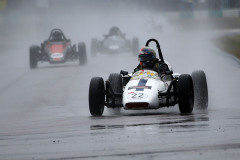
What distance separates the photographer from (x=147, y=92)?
15.3m

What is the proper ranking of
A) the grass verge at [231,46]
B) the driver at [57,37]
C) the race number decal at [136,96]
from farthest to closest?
the grass verge at [231,46] → the driver at [57,37] → the race number decal at [136,96]

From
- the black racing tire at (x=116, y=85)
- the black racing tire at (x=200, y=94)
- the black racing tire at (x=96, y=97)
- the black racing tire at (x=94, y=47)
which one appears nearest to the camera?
the black racing tire at (x=96, y=97)

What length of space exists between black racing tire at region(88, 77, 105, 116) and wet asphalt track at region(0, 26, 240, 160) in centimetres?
33

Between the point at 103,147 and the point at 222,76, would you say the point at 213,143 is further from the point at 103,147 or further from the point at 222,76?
the point at 222,76

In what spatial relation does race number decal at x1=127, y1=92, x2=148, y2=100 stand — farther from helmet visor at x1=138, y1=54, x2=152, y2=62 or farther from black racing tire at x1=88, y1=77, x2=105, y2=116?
helmet visor at x1=138, y1=54, x2=152, y2=62

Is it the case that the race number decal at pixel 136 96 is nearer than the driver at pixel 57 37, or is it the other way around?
the race number decal at pixel 136 96

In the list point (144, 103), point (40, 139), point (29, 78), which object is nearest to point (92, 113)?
point (144, 103)

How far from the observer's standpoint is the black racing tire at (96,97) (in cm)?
1587

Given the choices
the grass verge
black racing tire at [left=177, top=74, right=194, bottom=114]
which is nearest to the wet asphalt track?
black racing tire at [left=177, top=74, right=194, bottom=114]

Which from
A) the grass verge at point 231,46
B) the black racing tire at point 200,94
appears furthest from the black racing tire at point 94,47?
the black racing tire at point 200,94

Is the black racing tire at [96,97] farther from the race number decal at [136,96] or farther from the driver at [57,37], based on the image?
the driver at [57,37]

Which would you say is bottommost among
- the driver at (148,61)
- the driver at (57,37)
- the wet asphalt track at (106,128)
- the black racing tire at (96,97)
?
the wet asphalt track at (106,128)

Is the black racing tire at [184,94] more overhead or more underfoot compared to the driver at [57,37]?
more underfoot

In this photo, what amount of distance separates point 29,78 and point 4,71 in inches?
223
